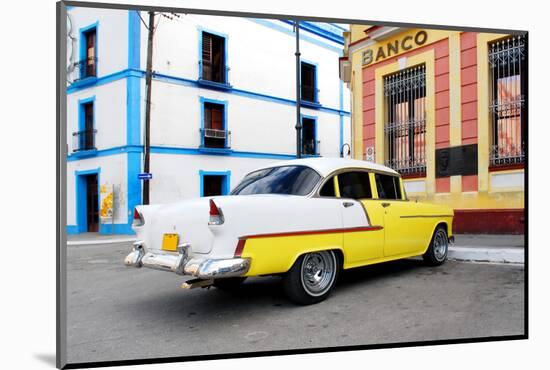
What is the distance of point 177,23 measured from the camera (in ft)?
12.4

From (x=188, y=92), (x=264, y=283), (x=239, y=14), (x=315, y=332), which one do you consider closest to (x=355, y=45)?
(x=239, y=14)

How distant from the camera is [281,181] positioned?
4.01 m

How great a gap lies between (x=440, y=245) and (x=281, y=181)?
105 inches

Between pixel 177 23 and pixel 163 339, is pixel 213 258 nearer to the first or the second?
pixel 163 339

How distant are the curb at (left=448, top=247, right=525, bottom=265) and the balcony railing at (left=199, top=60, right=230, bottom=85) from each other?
11.5 feet

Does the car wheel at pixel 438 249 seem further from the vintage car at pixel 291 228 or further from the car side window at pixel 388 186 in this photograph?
the car side window at pixel 388 186

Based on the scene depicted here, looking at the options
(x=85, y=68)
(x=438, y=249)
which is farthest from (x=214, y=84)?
(x=438, y=249)

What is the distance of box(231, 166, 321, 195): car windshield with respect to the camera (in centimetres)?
393

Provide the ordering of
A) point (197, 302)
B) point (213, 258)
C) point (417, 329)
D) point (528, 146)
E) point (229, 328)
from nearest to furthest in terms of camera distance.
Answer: point (213, 258)
point (229, 328)
point (417, 329)
point (197, 302)
point (528, 146)

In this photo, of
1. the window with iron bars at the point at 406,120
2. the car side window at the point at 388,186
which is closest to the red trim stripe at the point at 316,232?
the car side window at the point at 388,186

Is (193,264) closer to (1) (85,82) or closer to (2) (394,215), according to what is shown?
(1) (85,82)

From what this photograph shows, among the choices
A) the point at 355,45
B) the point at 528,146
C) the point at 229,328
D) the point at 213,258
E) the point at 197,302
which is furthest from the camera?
the point at 355,45

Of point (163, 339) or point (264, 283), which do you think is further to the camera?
point (264, 283)

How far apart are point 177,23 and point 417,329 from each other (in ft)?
10.7
